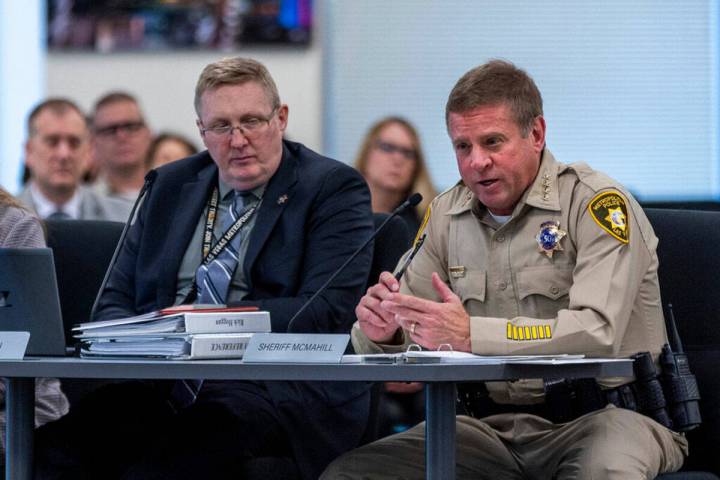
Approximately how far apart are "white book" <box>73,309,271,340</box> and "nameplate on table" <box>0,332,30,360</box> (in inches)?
5.2

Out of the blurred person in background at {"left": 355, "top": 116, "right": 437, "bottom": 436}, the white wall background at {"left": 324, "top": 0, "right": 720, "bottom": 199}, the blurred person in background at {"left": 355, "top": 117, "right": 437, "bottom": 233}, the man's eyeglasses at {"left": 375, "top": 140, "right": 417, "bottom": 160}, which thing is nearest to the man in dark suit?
the blurred person in background at {"left": 355, "top": 116, "right": 437, "bottom": 436}

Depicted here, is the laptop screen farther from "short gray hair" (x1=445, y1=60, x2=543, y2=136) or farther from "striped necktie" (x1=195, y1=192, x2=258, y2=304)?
"short gray hair" (x1=445, y1=60, x2=543, y2=136)

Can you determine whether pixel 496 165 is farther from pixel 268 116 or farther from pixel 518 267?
pixel 268 116

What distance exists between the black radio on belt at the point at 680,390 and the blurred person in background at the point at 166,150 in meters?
3.60

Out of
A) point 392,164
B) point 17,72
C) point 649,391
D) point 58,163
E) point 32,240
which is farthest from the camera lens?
point 17,72

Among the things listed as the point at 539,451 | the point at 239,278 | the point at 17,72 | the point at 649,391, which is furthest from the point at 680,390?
the point at 17,72

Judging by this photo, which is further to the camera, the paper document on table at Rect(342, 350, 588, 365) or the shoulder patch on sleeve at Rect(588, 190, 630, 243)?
the shoulder patch on sleeve at Rect(588, 190, 630, 243)

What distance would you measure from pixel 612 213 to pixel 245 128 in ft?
3.71

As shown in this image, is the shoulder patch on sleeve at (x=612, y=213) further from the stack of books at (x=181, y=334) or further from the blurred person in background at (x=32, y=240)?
the blurred person in background at (x=32, y=240)

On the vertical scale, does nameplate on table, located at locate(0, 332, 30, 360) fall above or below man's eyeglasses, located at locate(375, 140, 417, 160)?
below

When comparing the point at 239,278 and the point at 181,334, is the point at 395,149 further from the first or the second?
the point at 181,334

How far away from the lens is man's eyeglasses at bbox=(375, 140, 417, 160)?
5539 mm

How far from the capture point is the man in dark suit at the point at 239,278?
9.04 ft

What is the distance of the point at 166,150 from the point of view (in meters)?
5.83
